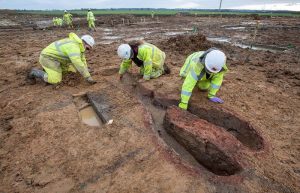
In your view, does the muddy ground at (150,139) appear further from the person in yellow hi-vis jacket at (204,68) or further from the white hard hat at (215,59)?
the white hard hat at (215,59)

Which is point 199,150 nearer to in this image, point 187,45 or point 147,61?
point 147,61

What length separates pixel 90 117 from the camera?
15.9 ft

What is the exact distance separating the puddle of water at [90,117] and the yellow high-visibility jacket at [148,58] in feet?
5.42

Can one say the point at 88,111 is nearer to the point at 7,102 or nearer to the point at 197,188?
the point at 7,102

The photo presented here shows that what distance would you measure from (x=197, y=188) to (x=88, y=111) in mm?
3098

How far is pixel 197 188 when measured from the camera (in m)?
2.76

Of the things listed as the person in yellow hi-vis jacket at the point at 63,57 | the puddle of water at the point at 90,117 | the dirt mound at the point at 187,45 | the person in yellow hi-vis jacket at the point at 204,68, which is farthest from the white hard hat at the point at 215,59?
the dirt mound at the point at 187,45

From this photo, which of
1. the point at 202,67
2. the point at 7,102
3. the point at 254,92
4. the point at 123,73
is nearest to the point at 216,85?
the point at 202,67

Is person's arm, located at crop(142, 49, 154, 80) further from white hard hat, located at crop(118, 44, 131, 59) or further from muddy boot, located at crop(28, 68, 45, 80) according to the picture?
muddy boot, located at crop(28, 68, 45, 80)

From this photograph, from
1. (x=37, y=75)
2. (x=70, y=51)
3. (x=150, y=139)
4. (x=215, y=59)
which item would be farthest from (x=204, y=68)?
(x=37, y=75)

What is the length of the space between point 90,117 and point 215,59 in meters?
2.82

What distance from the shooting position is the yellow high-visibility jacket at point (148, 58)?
5.55 metres

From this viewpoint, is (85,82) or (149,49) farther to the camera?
(85,82)

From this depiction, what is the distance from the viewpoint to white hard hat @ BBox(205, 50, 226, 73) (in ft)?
12.7
